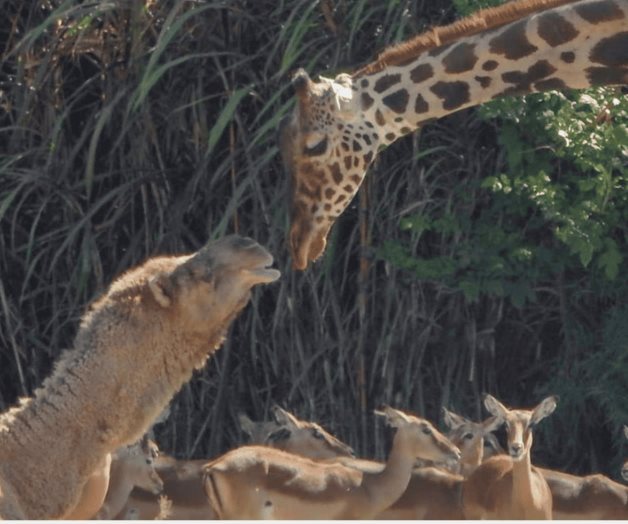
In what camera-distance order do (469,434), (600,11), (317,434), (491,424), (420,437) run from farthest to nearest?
(317,434)
(469,434)
(491,424)
(420,437)
(600,11)

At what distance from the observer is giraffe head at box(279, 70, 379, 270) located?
723 cm

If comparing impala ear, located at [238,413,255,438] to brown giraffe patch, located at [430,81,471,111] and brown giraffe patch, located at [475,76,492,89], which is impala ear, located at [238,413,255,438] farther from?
brown giraffe patch, located at [475,76,492,89]

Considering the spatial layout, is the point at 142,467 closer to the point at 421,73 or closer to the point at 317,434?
the point at 317,434

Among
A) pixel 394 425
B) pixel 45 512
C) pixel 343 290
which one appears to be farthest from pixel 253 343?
pixel 45 512

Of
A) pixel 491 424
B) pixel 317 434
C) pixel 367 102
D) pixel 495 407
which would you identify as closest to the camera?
pixel 367 102

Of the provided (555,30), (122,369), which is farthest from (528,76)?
(122,369)

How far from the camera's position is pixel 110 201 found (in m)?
11.7

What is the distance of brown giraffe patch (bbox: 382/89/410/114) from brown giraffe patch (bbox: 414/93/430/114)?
0.13 feet

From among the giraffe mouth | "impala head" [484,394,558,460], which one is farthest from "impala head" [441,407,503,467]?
the giraffe mouth

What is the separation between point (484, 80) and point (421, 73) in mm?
226

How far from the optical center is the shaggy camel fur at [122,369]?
17.9ft

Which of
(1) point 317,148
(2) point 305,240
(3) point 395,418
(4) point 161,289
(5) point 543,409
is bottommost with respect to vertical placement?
(3) point 395,418

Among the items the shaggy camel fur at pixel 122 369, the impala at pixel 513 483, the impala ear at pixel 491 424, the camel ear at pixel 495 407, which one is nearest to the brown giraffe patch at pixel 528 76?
the shaggy camel fur at pixel 122 369

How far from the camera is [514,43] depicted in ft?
23.5
